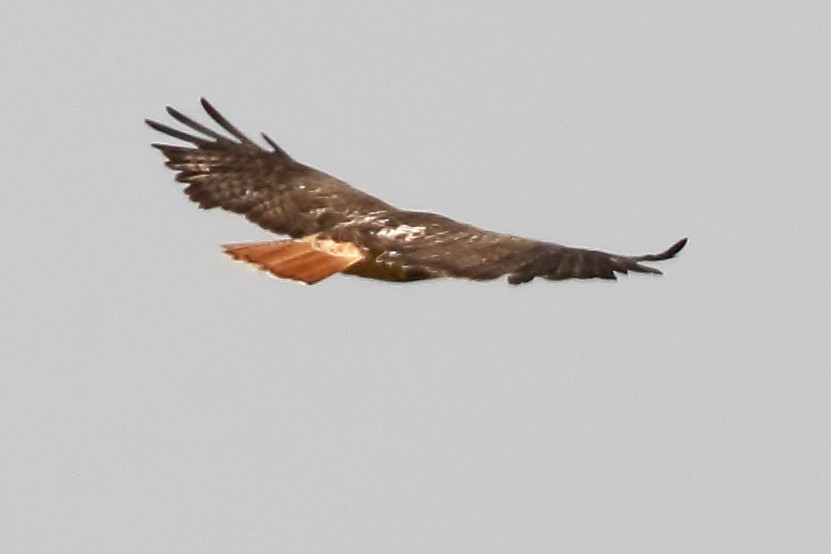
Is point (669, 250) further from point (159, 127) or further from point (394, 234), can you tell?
point (159, 127)

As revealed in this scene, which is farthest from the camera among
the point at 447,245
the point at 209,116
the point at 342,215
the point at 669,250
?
the point at 209,116

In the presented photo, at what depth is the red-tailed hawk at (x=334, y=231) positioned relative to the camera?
16328mm

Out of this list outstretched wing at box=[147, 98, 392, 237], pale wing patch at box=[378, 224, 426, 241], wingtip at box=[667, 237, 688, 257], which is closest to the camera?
wingtip at box=[667, 237, 688, 257]

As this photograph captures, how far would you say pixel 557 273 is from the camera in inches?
635

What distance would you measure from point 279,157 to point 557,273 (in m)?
4.14

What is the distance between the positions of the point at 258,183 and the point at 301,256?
186cm

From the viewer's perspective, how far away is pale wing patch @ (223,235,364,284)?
17172 mm

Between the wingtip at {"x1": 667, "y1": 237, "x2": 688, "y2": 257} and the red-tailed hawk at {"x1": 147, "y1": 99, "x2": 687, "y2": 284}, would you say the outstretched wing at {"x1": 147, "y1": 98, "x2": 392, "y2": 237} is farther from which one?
the wingtip at {"x1": 667, "y1": 237, "x2": 688, "y2": 257}

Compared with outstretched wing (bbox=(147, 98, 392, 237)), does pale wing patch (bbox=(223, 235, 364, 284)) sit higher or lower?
lower

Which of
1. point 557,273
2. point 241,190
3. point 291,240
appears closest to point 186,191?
point 241,190

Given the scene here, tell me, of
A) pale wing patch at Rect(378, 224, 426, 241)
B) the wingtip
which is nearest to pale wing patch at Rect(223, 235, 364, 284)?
pale wing patch at Rect(378, 224, 426, 241)

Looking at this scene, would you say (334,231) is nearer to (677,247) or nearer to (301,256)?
(301,256)

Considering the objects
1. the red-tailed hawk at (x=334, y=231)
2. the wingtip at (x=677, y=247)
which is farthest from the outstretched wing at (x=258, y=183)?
the wingtip at (x=677, y=247)

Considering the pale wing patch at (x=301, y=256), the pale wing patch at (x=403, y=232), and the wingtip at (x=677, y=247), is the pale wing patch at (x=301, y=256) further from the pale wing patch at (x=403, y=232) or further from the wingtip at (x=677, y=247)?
the wingtip at (x=677, y=247)
